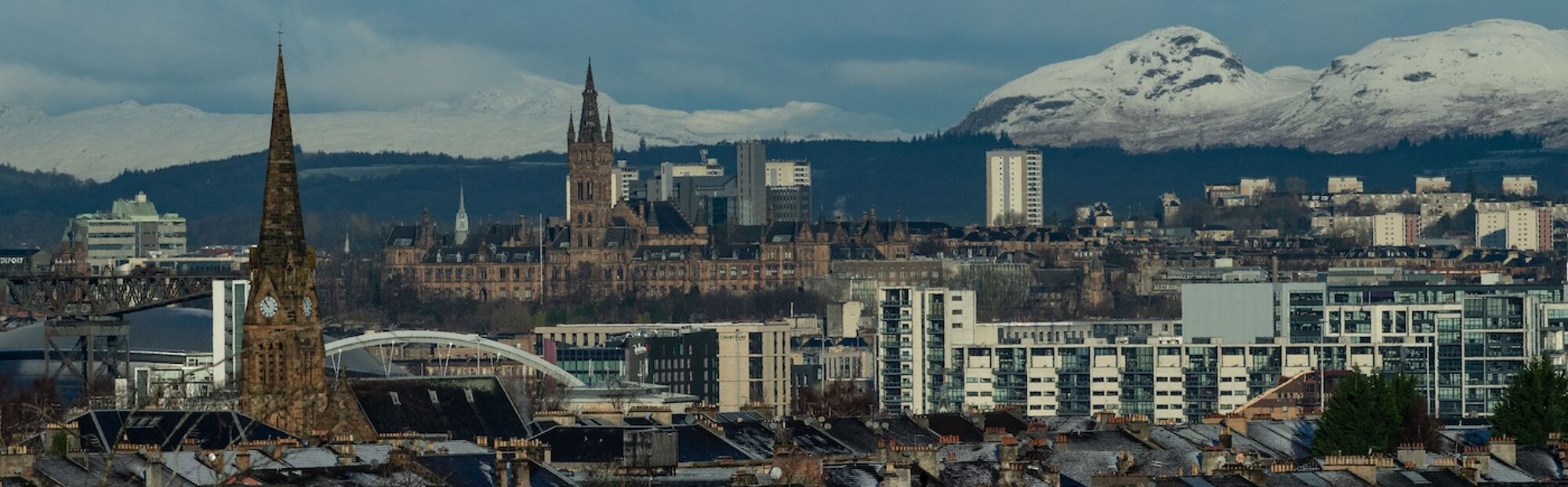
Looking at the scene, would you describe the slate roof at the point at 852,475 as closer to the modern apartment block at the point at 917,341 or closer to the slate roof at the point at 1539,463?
the slate roof at the point at 1539,463

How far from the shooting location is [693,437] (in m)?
70.9

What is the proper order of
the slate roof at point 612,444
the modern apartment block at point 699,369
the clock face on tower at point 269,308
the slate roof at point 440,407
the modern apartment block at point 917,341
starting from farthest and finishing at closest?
the modern apartment block at point 699,369 < the modern apartment block at point 917,341 < the clock face on tower at point 269,308 < the slate roof at point 440,407 < the slate roof at point 612,444

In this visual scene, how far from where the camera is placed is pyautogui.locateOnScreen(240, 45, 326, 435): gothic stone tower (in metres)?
85.9

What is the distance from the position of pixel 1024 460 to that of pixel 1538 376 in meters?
20.9

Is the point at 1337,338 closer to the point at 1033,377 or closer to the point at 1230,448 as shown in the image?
the point at 1033,377

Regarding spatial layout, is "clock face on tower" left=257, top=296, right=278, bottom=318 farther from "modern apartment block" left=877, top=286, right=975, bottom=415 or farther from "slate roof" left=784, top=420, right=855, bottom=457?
"modern apartment block" left=877, top=286, right=975, bottom=415

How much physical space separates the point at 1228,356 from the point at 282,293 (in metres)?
82.6

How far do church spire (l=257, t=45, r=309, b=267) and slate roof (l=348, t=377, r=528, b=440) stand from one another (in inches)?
213

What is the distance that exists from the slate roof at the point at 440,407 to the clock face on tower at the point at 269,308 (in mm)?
Answer: 3408

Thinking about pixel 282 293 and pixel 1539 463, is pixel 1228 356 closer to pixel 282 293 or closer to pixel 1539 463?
pixel 282 293

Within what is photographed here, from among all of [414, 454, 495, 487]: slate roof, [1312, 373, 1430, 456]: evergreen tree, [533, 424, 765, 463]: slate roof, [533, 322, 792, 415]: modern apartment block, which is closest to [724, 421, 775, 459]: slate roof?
[533, 424, 765, 463]: slate roof

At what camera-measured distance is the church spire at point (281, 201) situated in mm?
89562

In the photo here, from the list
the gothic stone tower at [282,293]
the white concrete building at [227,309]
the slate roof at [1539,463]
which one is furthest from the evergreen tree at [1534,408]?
the white concrete building at [227,309]

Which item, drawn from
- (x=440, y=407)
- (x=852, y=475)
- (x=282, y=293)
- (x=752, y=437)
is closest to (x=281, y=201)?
(x=282, y=293)
